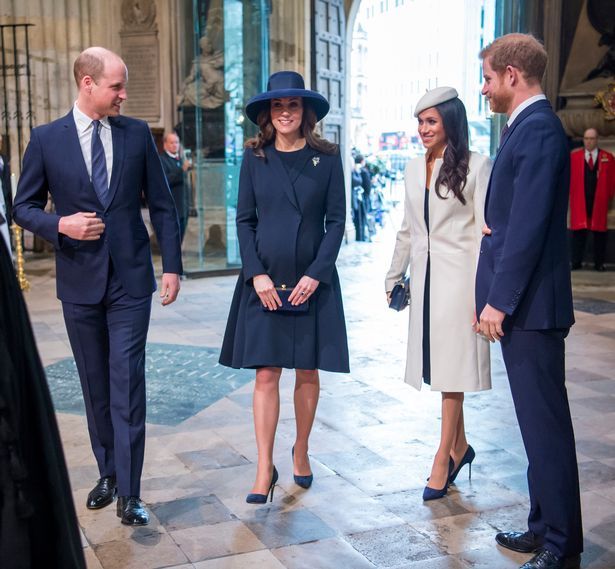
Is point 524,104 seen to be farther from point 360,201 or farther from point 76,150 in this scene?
point 360,201

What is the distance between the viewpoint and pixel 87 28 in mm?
13523

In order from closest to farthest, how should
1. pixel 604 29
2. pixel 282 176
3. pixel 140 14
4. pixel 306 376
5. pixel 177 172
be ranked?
1. pixel 282 176
2. pixel 306 376
3. pixel 177 172
4. pixel 604 29
5. pixel 140 14

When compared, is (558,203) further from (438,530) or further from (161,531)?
(161,531)

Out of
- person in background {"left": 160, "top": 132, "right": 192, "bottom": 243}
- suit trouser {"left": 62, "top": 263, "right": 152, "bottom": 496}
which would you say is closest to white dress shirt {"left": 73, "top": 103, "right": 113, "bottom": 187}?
suit trouser {"left": 62, "top": 263, "right": 152, "bottom": 496}

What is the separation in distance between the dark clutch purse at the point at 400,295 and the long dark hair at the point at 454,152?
45 centimetres

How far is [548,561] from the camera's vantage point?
3287 millimetres

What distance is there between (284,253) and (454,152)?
0.83 metres

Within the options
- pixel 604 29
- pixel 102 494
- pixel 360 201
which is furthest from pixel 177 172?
pixel 102 494

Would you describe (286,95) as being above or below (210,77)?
below

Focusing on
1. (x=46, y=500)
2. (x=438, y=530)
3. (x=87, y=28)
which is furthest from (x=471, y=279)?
(x=87, y=28)

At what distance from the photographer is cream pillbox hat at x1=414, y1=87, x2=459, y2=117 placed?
3.87 m

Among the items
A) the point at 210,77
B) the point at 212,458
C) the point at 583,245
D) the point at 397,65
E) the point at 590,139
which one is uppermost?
the point at 397,65

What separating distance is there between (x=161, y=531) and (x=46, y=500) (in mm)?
1619

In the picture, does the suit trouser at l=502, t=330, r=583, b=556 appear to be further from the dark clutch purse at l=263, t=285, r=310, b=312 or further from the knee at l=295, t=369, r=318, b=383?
the knee at l=295, t=369, r=318, b=383
